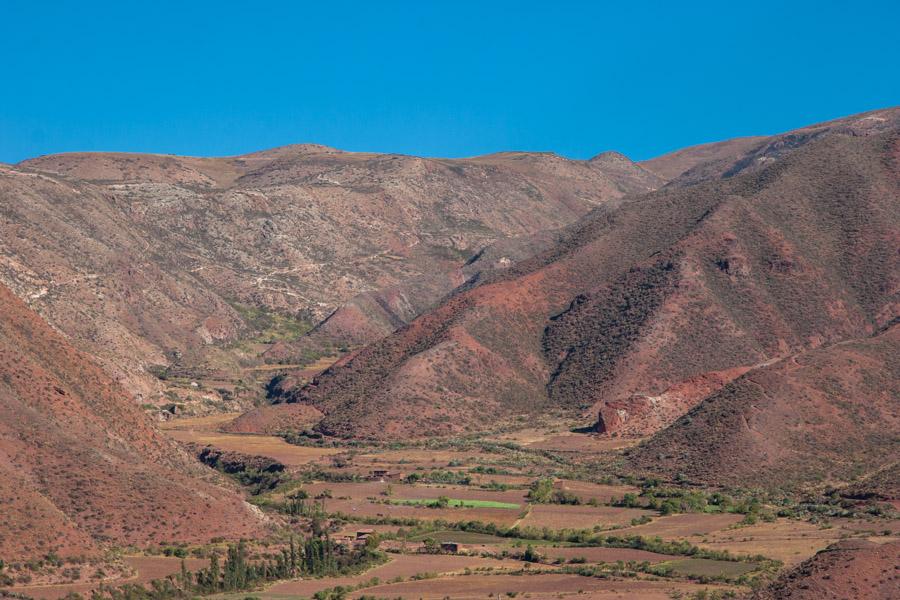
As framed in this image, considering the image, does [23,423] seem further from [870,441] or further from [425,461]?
[870,441]

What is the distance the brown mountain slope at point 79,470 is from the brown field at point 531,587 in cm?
1095

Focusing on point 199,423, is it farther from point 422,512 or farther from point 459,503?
point 422,512

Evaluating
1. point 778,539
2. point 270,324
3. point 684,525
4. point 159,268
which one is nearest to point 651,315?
point 684,525

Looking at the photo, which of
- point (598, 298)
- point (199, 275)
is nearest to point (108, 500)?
point (598, 298)

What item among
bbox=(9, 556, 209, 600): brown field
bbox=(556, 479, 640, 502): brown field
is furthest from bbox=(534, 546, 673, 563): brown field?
bbox=(9, 556, 209, 600): brown field

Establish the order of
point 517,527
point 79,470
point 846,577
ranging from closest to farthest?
point 846,577 < point 79,470 < point 517,527

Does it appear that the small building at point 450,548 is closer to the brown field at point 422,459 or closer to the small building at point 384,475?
the small building at point 384,475

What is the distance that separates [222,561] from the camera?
6078cm

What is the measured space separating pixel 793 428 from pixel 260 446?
127ft

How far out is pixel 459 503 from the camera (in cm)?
8138

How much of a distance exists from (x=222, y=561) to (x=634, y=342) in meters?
58.5

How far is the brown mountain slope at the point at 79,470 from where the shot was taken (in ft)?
191

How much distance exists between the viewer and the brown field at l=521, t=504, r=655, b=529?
74.2m

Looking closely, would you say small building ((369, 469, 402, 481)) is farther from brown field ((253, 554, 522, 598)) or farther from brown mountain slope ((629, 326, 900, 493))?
brown field ((253, 554, 522, 598))
